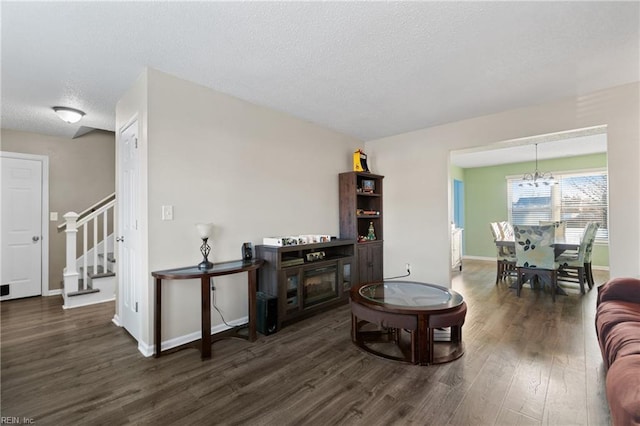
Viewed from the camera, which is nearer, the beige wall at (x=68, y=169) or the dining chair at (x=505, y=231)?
the beige wall at (x=68, y=169)

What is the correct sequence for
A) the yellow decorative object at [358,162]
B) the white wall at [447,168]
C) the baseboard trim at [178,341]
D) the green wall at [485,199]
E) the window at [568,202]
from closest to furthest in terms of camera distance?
the baseboard trim at [178,341], the white wall at [447,168], the yellow decorative object at [358,162], the window at [568,202], the green wall at [485,199]

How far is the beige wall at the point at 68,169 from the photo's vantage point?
4.18m

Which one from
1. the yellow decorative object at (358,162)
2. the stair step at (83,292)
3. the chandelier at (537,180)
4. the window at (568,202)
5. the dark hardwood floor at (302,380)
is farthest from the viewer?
the window at (568,202)

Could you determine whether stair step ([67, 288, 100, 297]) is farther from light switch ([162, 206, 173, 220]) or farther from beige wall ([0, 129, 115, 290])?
light switch ([162, 206, 173, 220])

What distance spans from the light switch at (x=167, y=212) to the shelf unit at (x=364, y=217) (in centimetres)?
240

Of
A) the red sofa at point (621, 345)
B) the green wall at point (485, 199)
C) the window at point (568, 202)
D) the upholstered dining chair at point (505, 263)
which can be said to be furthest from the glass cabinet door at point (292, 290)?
the window at point (568, 202)

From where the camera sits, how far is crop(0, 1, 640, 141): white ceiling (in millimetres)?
1760

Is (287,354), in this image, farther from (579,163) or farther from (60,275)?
(579,163)

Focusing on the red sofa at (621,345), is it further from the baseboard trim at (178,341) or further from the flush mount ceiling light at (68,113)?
the flush mount ceiling light at (68,113)

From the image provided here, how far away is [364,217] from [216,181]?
2.36 m

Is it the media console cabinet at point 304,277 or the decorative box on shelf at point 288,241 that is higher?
the decorative box on shelf at point 288,241

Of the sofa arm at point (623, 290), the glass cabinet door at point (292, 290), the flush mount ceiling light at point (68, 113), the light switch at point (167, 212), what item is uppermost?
the flush mount ceiling light at point (68, 113)

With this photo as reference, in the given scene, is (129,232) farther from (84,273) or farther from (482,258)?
(482,258)

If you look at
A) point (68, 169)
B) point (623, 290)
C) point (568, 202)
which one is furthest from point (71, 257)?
point (568, 202)
